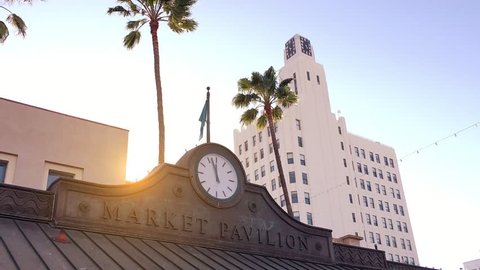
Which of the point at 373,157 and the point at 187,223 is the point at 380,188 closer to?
the point at 373,157

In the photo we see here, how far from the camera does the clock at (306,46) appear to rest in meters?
84.4

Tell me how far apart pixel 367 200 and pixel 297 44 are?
29373 mm

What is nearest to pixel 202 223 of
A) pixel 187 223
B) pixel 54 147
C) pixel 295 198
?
pixel 187 223

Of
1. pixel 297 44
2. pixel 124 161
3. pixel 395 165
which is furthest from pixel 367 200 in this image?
pixel 124 161

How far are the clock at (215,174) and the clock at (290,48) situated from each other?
7068 centimetres

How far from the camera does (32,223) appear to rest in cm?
1122

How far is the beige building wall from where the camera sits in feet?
57.3

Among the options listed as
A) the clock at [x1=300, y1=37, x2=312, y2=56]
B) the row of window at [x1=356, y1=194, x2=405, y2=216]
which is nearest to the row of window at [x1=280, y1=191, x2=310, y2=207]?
the row of window at [x1=356, y1=194, x2=405, y2=216]

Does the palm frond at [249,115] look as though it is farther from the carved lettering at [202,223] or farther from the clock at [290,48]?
the clock at [290,48]

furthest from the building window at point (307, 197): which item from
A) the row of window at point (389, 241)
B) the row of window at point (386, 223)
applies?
the row of window at point (389, 241)

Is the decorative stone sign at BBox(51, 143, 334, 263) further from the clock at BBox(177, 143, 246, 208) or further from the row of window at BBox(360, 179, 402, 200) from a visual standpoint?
the row of window at BBox(360, 179, 402, 200)

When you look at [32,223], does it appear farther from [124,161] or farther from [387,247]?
[387,247]

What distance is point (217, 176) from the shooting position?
49.9ft

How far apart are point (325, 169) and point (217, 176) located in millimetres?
61068
